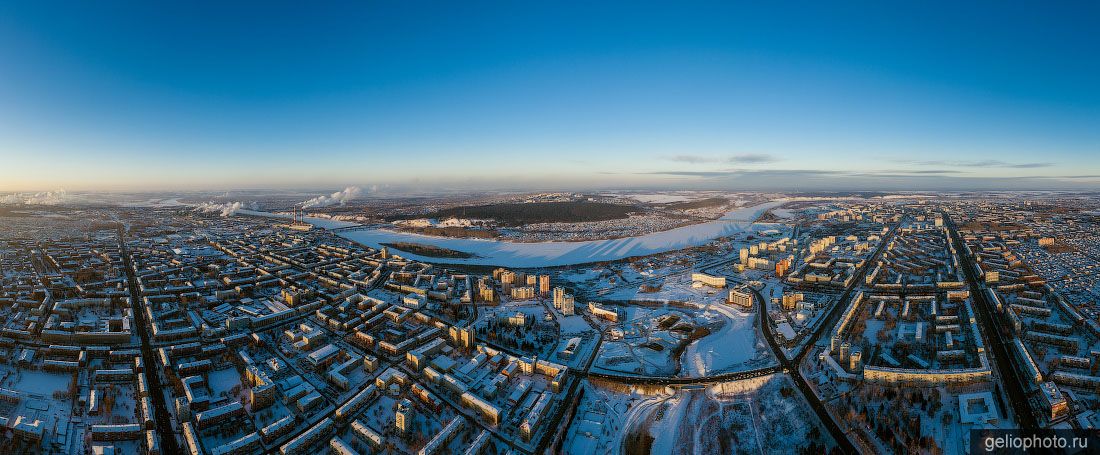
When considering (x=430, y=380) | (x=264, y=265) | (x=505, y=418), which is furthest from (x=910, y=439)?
(x=264, y=265)

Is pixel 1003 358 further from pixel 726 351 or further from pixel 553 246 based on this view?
pixel 553 246

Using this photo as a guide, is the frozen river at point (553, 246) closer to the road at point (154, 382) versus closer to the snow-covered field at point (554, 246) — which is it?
the snow-covered field at point (554, 246)

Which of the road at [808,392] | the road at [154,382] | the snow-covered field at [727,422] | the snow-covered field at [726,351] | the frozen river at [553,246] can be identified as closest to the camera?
the road at [154,382]

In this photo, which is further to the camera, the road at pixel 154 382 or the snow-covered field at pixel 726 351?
the snow-covered field at pixel 726 351

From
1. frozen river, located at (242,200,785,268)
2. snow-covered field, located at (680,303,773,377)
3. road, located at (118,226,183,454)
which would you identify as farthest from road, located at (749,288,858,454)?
frozen river, located at (242,200,785,268)

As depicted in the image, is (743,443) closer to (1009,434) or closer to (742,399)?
(742,399)

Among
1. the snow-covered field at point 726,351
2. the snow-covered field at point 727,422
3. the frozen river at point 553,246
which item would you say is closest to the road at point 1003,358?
the snow-covered field at point 727,422

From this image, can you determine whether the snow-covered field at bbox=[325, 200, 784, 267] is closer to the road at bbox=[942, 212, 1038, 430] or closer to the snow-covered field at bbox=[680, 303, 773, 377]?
the snow-covered field at bbox=[680, 303, 773, 377]
